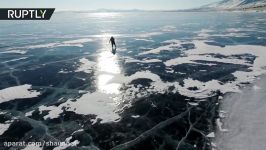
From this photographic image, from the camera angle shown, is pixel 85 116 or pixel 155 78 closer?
pixel 85 116

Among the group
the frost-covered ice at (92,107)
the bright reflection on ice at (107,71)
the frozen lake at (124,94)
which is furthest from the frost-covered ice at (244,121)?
the bright reflection on ice at (107,71)

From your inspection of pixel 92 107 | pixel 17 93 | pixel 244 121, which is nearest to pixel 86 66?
pixel 17 93

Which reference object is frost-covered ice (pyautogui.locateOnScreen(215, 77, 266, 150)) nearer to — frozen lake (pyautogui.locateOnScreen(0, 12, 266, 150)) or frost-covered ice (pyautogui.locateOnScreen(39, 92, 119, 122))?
frozen lake (pyautogui.locateOnScreen(0, 12, 266, 150))

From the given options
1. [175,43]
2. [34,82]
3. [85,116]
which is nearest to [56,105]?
[85,116]

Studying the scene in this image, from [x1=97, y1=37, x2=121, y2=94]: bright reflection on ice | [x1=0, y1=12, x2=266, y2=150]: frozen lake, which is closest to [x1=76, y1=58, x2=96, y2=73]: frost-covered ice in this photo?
[x1=0, y1=12, x2=266, y2=150]: frozen lake

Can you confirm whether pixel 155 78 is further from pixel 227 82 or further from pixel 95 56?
pixel 95 56

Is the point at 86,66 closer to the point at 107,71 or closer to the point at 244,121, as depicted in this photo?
the point at 107,71
